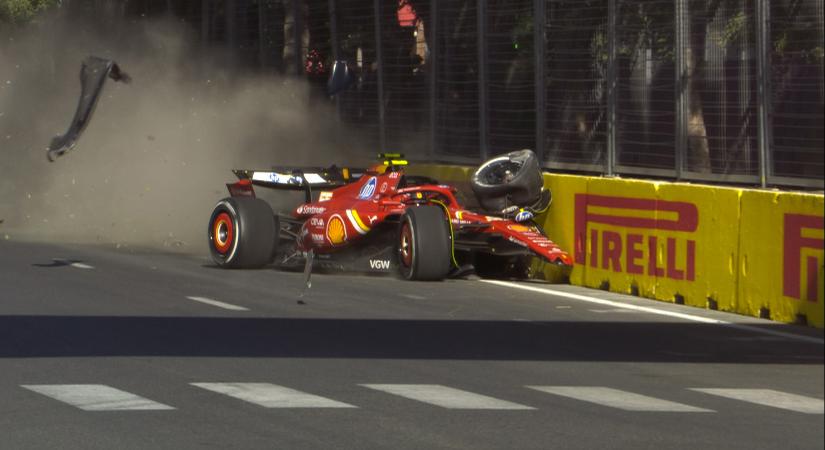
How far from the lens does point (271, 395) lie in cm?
995

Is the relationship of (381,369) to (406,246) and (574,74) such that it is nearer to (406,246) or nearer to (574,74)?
(406,246)

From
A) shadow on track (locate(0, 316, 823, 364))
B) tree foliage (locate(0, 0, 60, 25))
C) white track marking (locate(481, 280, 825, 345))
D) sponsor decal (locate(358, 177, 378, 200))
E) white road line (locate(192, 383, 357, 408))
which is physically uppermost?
tree foliage (locate(0, 0, 60, 25))

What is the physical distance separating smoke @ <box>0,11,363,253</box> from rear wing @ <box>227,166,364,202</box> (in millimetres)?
1259

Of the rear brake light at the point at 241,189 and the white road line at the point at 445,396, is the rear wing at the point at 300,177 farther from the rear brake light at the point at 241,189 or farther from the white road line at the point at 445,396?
the white road line at the point at 445,396

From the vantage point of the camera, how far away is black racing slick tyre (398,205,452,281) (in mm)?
16984

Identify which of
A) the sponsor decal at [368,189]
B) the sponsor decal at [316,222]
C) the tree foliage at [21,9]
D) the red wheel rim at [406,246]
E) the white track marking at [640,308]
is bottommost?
the white track marking at [640,308]

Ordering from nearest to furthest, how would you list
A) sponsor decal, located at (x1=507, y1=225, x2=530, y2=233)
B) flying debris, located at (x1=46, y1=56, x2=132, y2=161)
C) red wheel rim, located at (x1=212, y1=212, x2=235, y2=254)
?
flying debris, located at (x1=46, y1=56, x2=132, y2=161) < sponsor decal, located at (x1=507, y1=225, x2=530, y2=233) < red wheel rim, located at (x1=212, y1=212, x2=235, y2=254)

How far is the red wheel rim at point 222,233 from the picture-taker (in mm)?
17938

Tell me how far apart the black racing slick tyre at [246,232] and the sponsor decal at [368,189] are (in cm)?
92

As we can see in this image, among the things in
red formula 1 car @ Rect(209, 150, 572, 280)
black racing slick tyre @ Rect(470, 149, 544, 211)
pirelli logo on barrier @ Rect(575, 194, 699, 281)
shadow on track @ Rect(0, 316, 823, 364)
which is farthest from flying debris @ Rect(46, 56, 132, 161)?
pirelli logo on barrier @ Rect(575, 194, 699, 281)

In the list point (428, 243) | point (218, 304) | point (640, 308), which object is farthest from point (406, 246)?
point (218, 304)

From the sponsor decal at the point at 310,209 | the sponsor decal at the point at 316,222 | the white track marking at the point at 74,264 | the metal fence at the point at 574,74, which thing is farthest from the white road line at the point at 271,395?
the white track marking at the point at 74,264

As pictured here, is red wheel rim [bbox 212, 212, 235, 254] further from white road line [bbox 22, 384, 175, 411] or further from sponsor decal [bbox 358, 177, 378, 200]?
white road line [bbox 22, 384, 175, 411]

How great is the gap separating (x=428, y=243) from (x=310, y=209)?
67.8 inches
